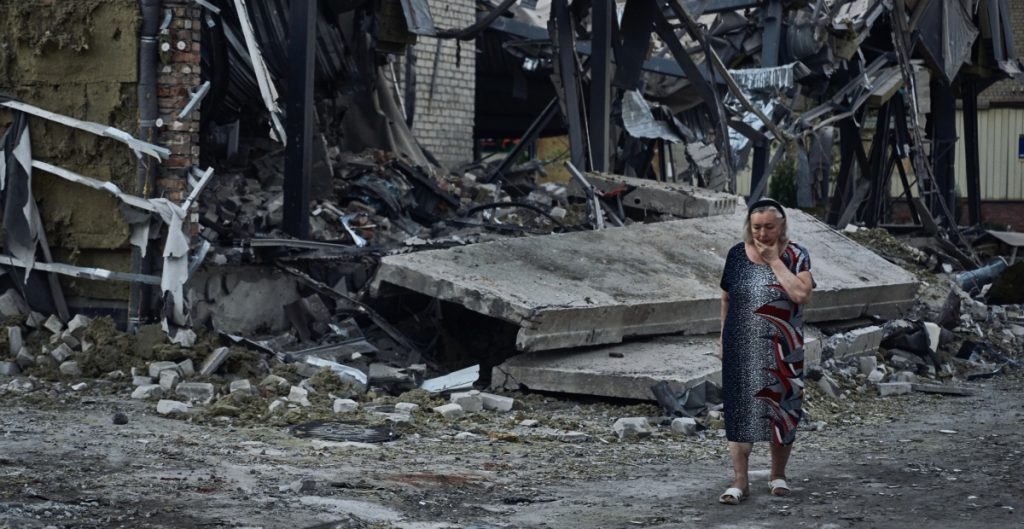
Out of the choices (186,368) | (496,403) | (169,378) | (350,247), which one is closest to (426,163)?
(350,247)

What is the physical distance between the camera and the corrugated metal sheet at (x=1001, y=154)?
32406 millimetres

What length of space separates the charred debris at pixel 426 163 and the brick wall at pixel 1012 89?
1125 cm

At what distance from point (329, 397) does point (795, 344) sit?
3.32m

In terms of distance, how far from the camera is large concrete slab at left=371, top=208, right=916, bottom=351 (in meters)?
8.10

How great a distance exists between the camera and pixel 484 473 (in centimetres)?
588

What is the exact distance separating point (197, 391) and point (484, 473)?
2513 millimetres

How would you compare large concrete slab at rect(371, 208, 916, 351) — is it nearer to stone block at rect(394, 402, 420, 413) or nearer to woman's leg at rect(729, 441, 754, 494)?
stone block at rect(394, 402, 420, 413)

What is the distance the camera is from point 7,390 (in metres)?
7.68

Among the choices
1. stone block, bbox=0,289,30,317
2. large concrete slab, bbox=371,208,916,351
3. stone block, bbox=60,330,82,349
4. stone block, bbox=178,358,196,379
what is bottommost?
stone block, bbox=178,358,196,379

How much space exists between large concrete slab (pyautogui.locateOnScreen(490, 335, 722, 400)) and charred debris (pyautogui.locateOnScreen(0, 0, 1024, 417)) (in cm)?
38

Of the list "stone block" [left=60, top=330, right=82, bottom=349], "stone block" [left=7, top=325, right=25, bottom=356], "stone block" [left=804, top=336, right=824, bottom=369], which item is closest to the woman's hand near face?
"stone block" [left=804, top=336, right=824, bottom=369]

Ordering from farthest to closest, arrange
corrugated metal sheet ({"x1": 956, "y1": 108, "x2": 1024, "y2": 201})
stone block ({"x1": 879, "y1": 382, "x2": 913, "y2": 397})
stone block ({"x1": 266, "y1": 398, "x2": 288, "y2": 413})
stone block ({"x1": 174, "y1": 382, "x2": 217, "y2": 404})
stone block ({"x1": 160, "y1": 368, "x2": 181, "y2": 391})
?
corrugated metal sheet ({"x1": 956, "y1": 108, "x2": 1024, "y2": 201})
stone block ({"x1": 879, "y1": 382, "x2": 913, "y2": 397})
stone block ({"x1": 160, "y1": 368, "x2": 181, "y2": 391})
stone block ({"x1": 174, "y1": 382, "x2": 217, "y2": 404})
stone block ({"x1": 266, "y1": 398, "x2": 288, "y2": 413})

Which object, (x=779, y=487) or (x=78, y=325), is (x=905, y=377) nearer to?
(x=779, y=487)

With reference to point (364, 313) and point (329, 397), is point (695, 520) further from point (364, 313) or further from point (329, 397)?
point (364, 313)
